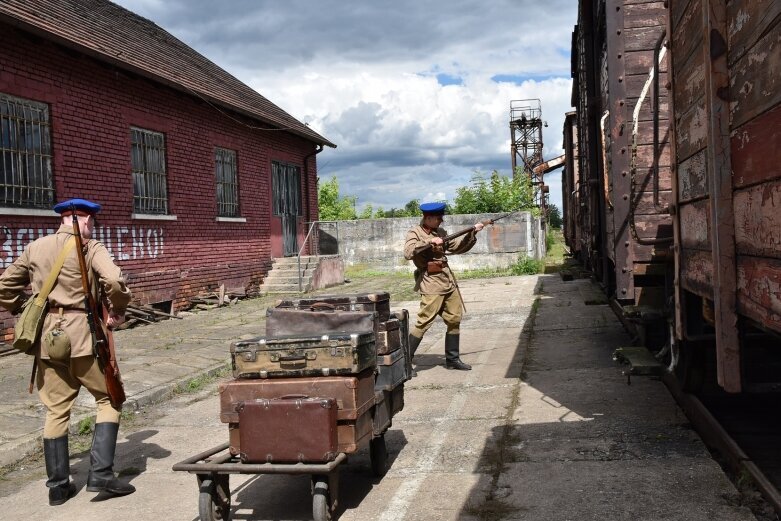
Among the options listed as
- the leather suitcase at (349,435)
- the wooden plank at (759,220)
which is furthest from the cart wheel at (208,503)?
the wooden plank at (759,220)

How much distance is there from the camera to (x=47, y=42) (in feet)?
35.6

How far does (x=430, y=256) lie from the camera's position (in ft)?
25.9

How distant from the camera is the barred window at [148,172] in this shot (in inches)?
522

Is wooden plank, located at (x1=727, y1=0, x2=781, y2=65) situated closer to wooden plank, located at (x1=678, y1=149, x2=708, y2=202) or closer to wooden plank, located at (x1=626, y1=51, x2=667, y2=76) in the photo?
wooden plank, located at (x1=678, y1=149, x2=708, y2=202)

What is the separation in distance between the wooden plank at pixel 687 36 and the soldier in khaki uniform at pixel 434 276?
11.8 feet

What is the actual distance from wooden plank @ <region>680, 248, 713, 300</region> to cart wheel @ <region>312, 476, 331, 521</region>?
84.1 inches

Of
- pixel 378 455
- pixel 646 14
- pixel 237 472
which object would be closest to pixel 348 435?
pixel 237 472

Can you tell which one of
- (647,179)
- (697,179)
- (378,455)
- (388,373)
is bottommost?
(378,455)

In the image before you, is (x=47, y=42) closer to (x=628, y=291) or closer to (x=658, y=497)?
(x=628, y=291)

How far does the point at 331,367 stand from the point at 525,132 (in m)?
47.9

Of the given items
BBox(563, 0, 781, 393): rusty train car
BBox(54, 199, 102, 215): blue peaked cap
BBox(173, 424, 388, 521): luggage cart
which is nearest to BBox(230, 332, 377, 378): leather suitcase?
BBox(173, 424, 388, 521): luggage cart

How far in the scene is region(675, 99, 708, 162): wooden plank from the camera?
12.1 ft

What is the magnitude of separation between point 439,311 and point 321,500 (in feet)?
14.3

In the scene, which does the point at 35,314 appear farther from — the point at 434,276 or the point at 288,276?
the point at 288,276
